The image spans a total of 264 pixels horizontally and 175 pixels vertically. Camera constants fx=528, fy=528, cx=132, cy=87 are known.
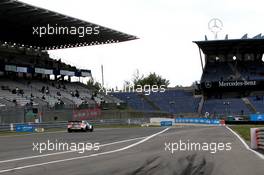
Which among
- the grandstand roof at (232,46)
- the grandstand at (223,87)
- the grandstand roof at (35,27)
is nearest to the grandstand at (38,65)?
the grandstand roof at (35,27)

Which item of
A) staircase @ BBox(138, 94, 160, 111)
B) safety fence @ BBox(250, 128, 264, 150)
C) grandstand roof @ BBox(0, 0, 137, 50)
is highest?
grandstand roof @ BBox(0, 0, 137, 50)

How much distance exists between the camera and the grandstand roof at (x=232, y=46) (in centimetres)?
8394

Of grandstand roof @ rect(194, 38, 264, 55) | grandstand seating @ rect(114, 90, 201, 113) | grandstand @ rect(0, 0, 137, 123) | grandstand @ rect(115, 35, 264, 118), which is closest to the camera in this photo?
grandstand @ rect(0, 0, 137, 123)

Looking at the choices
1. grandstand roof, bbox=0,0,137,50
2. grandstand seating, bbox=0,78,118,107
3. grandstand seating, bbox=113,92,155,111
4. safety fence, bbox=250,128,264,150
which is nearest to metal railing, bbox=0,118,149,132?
grandstand seating, bbox=0,78,118,107

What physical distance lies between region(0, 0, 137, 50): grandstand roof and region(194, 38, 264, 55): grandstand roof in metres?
20.0

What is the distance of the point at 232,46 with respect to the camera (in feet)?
281

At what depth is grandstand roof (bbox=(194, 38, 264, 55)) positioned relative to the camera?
83938 millimetres

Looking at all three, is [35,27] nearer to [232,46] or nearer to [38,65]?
[38,65]

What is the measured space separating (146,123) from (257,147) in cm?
4604

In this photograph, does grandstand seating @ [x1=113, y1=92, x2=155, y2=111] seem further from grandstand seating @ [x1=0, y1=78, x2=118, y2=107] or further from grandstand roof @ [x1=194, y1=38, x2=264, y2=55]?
grandstand roof @ [x1=194, y1=38, x2=264, y2=55]

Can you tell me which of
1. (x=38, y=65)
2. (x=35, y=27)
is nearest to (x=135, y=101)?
(x=38, y=65)

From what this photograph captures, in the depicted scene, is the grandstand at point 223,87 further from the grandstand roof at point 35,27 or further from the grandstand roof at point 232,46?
the grandstand roof at point 35,27

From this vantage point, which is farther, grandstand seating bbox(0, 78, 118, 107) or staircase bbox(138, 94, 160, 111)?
staircase bbox(138, 94, 160, 111)

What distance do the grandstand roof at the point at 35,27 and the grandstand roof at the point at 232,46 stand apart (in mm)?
20003
